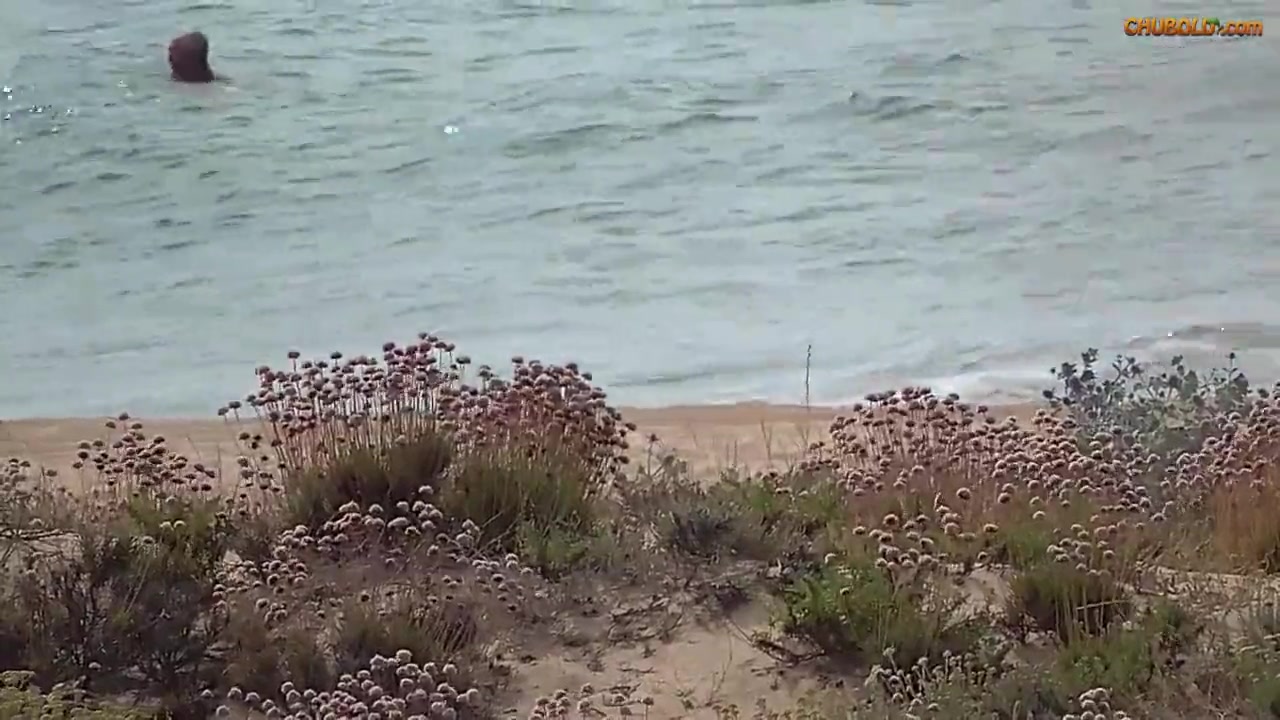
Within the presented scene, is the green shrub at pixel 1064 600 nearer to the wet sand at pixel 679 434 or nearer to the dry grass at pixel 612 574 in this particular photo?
the dry grass at pixel 612 574

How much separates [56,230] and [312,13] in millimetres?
5763

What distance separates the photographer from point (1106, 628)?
343 centimetres

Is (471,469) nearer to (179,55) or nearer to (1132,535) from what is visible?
(1132,535)

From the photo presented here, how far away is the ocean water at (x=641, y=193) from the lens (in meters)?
8.45

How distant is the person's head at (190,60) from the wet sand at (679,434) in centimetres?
735

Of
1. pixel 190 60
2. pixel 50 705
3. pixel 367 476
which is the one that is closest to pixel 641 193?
pixel 190 60

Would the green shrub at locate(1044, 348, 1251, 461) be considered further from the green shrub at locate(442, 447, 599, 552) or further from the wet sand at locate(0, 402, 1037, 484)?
the green shrub at locate(442, 447, 599, 552)

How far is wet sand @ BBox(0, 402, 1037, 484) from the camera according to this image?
5855 mm

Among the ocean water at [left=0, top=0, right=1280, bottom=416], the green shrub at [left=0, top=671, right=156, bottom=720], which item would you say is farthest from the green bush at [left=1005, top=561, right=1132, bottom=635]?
the ocean water at [left=0, top=0, right=1280, bottom=416]

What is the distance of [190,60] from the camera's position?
13.8 m

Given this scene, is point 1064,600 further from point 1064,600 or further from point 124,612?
point 124,612

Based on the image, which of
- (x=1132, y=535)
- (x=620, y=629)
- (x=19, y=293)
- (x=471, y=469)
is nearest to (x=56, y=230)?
(x=19, y=293)

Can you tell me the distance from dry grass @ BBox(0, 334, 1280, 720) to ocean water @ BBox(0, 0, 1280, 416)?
299 cm

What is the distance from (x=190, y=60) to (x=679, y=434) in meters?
9.14
